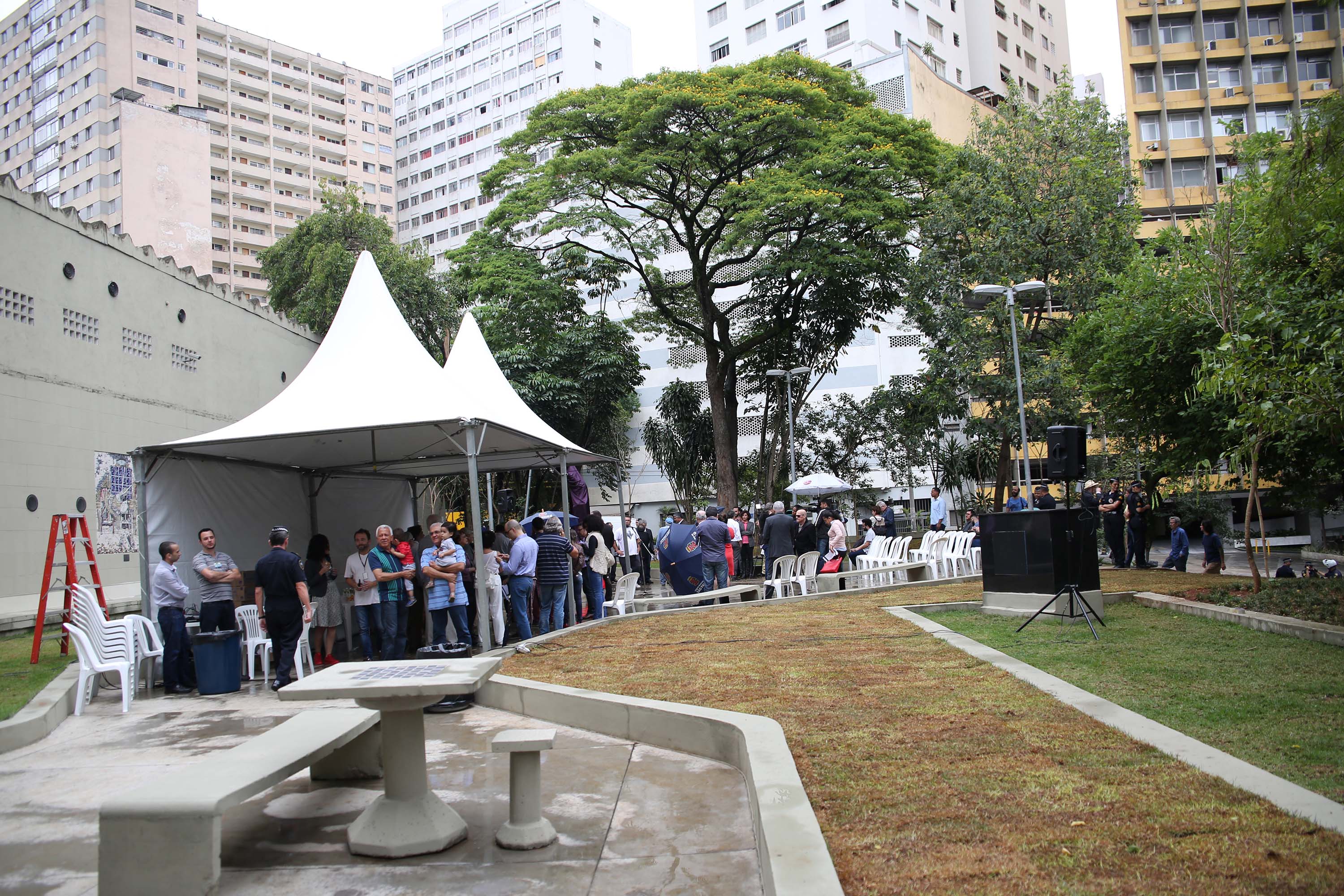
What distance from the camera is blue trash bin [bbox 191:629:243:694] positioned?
9203 millimetres

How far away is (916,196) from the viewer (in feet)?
96.8

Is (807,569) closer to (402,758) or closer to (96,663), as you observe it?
(96,663)

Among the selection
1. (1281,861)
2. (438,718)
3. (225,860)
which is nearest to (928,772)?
(1281,861)

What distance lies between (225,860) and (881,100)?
141ft

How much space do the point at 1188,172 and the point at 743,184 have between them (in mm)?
31273

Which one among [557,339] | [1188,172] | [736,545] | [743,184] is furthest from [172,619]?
[1188,172]

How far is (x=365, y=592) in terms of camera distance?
10.3 meters

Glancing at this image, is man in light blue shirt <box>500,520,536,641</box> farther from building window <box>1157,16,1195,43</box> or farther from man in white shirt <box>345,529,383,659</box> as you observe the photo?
building window <box>1157,16,1195,43</box>

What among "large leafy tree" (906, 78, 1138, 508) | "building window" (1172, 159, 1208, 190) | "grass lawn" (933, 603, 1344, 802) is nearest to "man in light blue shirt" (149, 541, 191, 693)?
"grass lawn" (933, 603, 1344, 802)

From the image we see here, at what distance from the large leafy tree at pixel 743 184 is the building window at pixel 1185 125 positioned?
82.3 feet

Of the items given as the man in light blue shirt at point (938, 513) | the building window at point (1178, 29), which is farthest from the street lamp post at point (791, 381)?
the building window at point (1178, 29)

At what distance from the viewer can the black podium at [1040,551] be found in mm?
11188

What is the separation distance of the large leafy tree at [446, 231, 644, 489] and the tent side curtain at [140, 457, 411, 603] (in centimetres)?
739

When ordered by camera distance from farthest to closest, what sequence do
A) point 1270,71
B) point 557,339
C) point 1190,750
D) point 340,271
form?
point 1270,71 → point 340,271 → point 557,339 → point 1190,750
